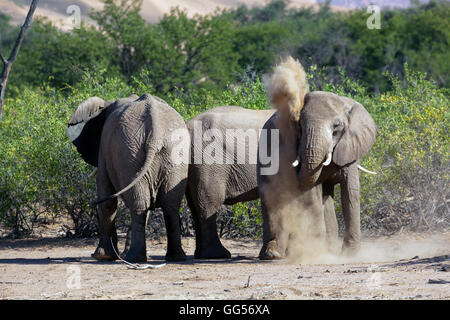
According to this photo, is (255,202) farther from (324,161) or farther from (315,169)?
(315,169)

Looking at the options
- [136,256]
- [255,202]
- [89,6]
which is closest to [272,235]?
[136,256]

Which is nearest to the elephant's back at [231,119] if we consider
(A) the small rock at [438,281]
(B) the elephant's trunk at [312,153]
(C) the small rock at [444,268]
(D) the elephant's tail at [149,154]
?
(D) the elephant's tail at [149,154]

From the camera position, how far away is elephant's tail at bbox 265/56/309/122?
872 centimetres

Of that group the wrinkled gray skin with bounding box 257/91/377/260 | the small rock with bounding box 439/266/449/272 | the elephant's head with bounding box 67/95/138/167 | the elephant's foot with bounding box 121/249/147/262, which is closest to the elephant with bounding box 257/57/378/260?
the wrinkled gray skin with bounding box 257/91/377/260

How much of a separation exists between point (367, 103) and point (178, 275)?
5883mm

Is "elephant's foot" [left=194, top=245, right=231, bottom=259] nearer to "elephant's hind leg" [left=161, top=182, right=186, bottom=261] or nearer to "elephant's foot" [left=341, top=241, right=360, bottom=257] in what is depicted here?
"elephant's hind leg" [left=161, top=182, right=186, bottom=261]

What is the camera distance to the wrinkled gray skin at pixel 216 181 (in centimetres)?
982

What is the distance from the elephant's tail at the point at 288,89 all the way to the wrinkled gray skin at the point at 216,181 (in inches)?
51.5

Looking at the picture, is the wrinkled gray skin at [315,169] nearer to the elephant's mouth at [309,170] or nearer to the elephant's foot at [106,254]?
the elephant's mouth at [309,170]

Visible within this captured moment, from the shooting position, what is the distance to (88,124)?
1007 centimetres

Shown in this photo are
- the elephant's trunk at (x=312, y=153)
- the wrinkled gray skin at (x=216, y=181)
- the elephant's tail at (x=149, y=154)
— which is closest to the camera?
the elephant's trunk at (x=312, y=153)

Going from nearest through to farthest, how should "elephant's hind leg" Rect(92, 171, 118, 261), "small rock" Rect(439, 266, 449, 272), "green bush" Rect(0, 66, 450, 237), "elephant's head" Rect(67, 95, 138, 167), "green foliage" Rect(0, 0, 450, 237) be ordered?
"small rock" Rect(439, 266, 449, 272) → "elephant's hind leg" Rect(92, 171, 118, 261) → "elephant's head" Rect(67, 95, 138, 167) → "green bush" Rect(0, 66, 450, 237) → "green foliage" Rect(0, 0, 450, 237)

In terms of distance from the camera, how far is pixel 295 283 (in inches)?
276

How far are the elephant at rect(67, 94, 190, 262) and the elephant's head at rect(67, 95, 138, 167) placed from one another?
353mm
